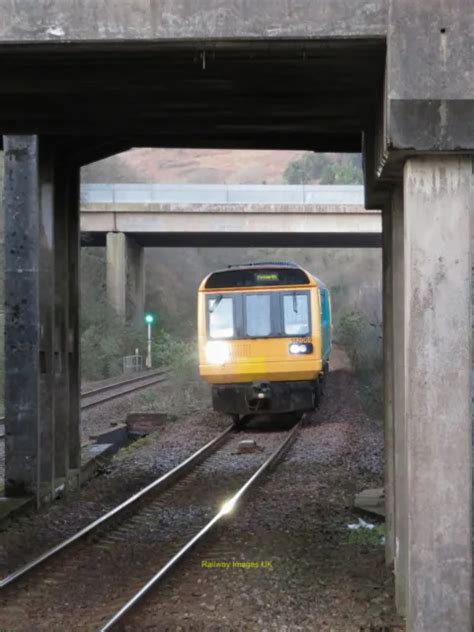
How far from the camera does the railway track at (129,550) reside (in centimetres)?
627

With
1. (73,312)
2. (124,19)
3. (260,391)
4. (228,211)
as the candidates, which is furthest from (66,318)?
(228,211)

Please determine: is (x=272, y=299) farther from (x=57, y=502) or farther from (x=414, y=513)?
(x=414, y=513)

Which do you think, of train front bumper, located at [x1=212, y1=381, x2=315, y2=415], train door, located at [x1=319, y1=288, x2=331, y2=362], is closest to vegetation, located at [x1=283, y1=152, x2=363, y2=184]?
train door, located at [x1=319, y1=288, x2=331, y2=362]

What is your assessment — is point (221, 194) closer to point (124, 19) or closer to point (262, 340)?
point (262, 340)

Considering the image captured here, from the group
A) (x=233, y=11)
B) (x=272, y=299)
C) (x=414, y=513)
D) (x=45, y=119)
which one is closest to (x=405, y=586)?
(x=414, y=513)

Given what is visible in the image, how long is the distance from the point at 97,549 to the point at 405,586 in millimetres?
3334

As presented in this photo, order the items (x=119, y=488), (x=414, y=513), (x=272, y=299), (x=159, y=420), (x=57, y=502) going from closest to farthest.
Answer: (x=414, y=513) < (x=57, y=502) < (x=119, y=488) < (x=272, y=299) < (x=159, y=420)

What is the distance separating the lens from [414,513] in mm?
5043

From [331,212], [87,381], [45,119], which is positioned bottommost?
[87,381]

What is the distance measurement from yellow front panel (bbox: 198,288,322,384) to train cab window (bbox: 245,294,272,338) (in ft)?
0.50

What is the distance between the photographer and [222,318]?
15.6 metres

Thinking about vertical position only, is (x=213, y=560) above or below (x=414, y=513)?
below

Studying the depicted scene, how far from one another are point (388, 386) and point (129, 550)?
296 cm

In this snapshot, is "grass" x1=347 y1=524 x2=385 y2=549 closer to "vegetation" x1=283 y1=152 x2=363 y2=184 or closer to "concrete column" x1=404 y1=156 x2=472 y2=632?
"concrete column" x1=404 y1=156 x2=472 y2=632
